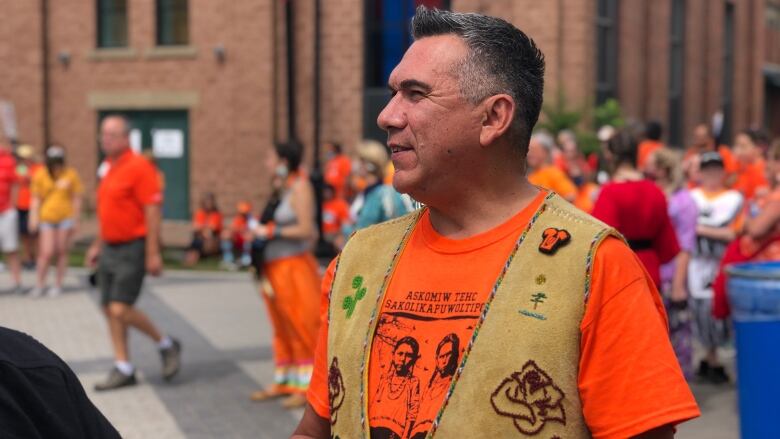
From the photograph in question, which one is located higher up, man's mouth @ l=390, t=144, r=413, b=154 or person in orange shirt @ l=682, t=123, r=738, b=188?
man's mouth @ l=390, t=144, r=413, b=154

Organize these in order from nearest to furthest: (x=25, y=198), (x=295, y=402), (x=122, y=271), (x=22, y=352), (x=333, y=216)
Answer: (x=22, y=352), (x=295, y=402), (x=122, y=271), (x=333, y=216), (x=25, y=198)

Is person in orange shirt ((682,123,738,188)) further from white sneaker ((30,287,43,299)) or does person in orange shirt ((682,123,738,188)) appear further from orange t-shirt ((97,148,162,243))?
white sneaker ((30,287,43,299))

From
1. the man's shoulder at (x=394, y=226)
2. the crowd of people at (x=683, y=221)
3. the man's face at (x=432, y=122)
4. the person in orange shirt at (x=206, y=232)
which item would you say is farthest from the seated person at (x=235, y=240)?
the man's face at (x=432, y=122)

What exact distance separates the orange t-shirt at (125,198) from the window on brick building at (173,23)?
15085 millimetres

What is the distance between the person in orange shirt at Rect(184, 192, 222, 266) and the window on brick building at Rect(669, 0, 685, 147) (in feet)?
41.7

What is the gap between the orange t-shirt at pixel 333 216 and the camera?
15977 mm

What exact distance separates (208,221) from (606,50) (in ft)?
29.3

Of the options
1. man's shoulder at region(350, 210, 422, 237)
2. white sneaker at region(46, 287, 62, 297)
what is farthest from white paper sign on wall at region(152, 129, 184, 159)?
man's shoulder at region(350, 210, 422, 237)

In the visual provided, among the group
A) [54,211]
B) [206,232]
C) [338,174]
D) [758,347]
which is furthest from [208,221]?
[758,347]

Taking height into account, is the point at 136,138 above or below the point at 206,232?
above

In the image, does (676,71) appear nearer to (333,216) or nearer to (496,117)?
(333,216)

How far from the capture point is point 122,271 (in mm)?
8422

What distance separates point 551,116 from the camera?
771 inches

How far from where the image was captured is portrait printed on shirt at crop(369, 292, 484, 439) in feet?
7.11
